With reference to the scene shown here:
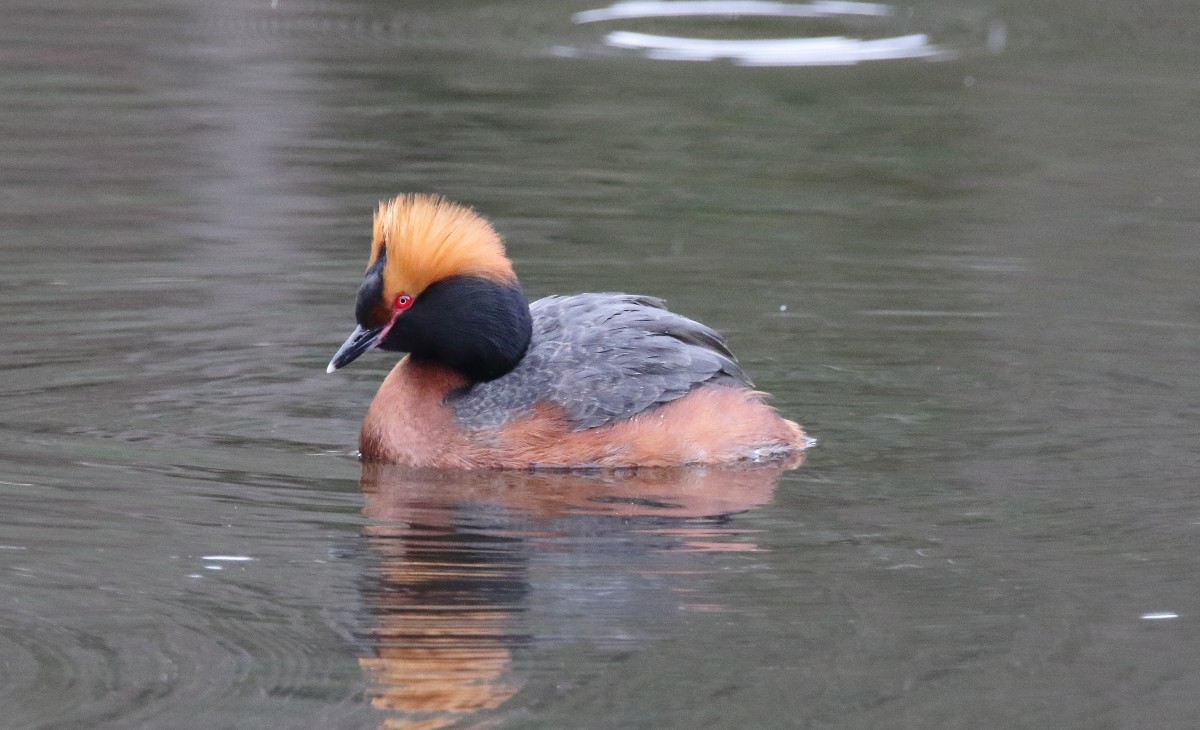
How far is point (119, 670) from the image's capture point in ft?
18.2

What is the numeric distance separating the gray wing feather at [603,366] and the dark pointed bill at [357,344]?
0.45 metres

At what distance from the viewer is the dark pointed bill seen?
26.2ft

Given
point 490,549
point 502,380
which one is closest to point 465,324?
point 502,380

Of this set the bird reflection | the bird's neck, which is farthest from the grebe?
the bird reflection

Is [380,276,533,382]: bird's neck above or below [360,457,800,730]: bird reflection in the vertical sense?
above

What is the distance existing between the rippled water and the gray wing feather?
35cm

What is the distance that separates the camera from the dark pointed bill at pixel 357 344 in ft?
26.2

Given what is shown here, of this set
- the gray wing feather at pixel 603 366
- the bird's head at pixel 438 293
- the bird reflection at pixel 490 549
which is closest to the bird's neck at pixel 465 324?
the bird's head at pixel 438 293

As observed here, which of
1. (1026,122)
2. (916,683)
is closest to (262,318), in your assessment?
(916,683)

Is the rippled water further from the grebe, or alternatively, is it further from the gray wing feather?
the gray wing feather

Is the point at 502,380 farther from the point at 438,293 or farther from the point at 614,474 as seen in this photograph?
the point at 614,474

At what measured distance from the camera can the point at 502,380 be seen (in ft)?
26.9

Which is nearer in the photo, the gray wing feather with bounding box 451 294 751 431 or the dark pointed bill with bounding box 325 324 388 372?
the dark pointed bill with bounding box 325 324 388 372

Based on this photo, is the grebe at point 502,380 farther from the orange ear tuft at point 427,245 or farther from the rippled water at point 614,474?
the rippled water at point 614,474
